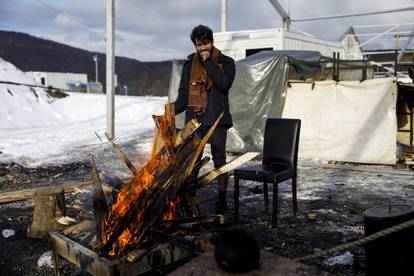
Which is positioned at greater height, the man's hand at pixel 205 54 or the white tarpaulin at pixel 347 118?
the man's hand at pixel 205 54

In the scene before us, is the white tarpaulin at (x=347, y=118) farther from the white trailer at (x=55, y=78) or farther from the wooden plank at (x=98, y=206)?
the white trailer at (x=55, y=78)

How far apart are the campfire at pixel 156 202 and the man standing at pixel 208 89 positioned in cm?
91

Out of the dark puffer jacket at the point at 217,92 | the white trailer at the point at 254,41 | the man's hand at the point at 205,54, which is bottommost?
the dark puffer jacket at the point at 217,92

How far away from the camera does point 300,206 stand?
5375 millimetres

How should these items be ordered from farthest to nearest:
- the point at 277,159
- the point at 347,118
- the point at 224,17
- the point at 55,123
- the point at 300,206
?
the point at 55,123
the point at 224,17
the point at 347,118
the point at 300,206
the point at 277,159

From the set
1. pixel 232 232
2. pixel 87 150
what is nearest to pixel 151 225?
pixel 232 232

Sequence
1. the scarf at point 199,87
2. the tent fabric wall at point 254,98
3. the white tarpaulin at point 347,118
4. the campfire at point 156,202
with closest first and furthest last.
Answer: the campfire at point 156,202
the scarf at point 199,87
the white tarpaulin at point 347,118
the tent fabric wall at point 254,98

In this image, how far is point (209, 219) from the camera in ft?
10.2

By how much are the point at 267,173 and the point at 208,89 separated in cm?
122

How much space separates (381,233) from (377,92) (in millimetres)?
6724

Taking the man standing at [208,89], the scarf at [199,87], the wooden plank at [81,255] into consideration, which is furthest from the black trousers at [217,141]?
the wooden plank at [81,255]

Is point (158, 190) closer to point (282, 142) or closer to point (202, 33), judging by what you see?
point (202, 33)

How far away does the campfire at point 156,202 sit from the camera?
109 inches

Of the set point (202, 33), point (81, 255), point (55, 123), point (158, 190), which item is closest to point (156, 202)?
point (158, 190)
